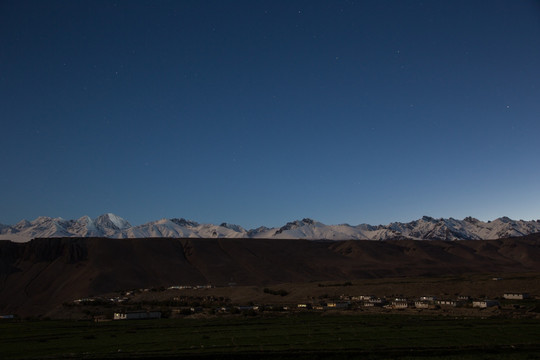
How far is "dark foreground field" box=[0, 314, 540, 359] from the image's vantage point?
92.6ft

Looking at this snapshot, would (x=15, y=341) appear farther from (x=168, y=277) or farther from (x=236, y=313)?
(x=168, y=277)

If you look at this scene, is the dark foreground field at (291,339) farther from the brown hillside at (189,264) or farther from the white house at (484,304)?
the brown hillside at (189,264)

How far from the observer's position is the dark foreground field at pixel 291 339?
92.6 feet

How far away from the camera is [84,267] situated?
11875 centimetres

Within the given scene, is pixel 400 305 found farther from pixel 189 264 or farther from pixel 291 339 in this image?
pixel 189 264

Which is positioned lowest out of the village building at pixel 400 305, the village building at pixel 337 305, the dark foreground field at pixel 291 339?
the village building at pixel 337 305

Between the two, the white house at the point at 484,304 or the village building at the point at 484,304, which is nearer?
the village building at the point at 484,304

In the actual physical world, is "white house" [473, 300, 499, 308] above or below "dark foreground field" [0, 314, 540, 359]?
below

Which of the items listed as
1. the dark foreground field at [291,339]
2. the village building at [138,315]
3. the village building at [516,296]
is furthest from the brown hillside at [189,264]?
the village building at [516,296]

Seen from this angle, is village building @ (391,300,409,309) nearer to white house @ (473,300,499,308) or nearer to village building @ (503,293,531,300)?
white house @ (473,300,499,308)

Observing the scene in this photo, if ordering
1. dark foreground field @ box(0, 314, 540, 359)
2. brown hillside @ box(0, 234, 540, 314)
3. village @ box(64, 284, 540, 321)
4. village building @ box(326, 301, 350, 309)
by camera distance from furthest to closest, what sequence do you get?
brown hillside @ box(0, 234, 540, 314) → village building @ box(326, 301, 350, 309) → village @ box(64, 284, 540, 321) → dark foreground field @ box(0, 314, 540, 359)

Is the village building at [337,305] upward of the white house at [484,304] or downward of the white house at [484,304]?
downward

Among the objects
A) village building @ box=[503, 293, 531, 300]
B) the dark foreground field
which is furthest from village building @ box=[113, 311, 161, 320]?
village building @ box=[503, 293, 531, 300]

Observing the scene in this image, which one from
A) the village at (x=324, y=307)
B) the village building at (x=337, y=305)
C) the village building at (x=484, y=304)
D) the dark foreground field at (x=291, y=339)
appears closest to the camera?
the dark foreground field at (x=291, y=339)
